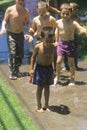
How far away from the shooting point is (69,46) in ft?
27.1

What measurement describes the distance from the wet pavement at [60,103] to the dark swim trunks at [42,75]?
48 cm

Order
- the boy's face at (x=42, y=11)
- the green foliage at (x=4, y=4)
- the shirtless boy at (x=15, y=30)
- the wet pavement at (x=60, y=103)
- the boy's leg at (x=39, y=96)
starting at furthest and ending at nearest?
the green foliage at (x=4, y=4) < the shirtless boy at (x=15, y=30) < the boy's face at (x=42, y=11) < the boy's leg at (x=39, y=96) < the wet pavement at (x=60, y=103)

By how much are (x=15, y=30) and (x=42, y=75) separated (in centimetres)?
241

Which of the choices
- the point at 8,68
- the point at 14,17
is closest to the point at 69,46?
the point at 14,17

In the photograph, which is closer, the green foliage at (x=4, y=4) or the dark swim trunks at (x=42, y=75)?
the dark swim trunks at (x=42, y=75)

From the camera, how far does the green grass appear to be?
6198 millimetres

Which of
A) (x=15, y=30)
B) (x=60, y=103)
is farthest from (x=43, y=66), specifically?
(x=15, y=30)

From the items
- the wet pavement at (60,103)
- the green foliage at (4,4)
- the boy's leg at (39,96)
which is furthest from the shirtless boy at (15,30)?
the green foliage at (4,4)

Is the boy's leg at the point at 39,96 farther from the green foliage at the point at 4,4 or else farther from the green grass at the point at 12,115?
the green foliage at the point at 4,4

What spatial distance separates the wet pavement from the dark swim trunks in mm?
482

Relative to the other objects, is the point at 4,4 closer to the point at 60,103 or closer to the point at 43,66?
the point at 60,103

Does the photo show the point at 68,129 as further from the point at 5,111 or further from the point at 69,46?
the point at 69,46

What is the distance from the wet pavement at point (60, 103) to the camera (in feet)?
20.7

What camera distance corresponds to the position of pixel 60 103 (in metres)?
7.27
